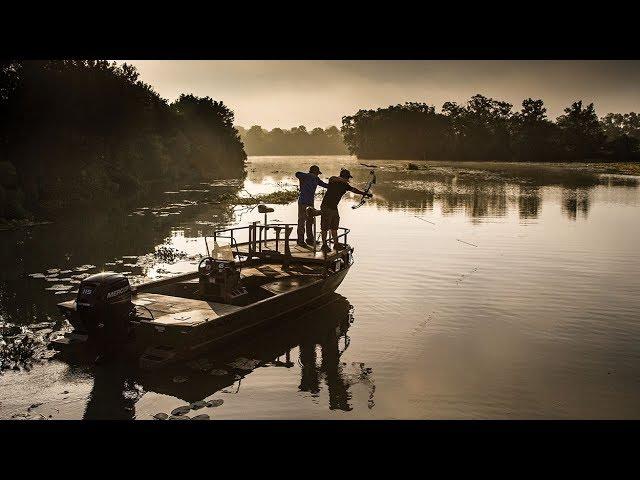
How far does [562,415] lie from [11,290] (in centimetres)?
1747

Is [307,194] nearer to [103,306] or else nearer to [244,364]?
[244,364]

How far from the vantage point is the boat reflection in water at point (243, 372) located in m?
10.8

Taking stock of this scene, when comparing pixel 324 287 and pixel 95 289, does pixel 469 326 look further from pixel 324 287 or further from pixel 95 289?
pixel 95 289

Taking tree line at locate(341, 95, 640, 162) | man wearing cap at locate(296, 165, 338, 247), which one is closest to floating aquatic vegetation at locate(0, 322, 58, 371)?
man wearing cap at locate(296, 165, 338, 247)

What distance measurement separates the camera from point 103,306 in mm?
11242

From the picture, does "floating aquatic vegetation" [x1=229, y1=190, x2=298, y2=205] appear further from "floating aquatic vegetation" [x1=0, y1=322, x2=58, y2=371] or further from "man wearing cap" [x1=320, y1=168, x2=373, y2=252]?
"floating aquatic vegetation" [x1=0, y1=322, x2=58, y2=371]

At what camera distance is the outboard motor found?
36.9ft

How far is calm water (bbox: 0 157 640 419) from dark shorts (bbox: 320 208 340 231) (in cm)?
261

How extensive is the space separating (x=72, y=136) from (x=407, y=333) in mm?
40771

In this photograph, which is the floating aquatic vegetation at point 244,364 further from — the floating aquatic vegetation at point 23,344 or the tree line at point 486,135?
the tree line at point 486,135

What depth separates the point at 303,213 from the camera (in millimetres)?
19797
